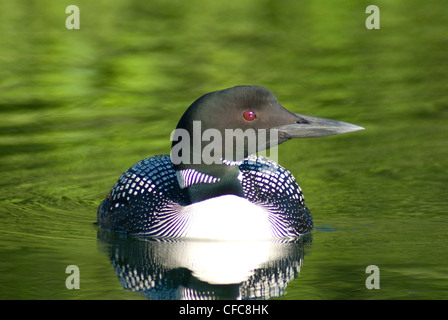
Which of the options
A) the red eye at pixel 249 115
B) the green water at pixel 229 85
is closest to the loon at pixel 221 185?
the red eye at pixel 249 115

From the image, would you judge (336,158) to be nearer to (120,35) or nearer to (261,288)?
(261,288)

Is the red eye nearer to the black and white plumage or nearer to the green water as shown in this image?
the black and white plumage

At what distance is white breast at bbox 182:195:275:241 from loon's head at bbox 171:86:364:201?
0.29ft

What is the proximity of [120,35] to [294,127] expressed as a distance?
750 centimetres

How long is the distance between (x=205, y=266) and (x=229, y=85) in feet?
16.9

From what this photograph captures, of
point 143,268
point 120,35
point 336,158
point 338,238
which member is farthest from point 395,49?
point 143,268

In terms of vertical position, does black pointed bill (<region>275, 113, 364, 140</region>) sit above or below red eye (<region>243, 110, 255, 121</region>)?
below

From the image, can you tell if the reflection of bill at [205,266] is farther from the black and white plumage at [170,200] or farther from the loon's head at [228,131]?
the loon's head at [228,131]

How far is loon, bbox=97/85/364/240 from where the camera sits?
20.1ft

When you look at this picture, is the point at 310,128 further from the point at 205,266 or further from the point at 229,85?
the point at 229,85

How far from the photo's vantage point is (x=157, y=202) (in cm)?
651

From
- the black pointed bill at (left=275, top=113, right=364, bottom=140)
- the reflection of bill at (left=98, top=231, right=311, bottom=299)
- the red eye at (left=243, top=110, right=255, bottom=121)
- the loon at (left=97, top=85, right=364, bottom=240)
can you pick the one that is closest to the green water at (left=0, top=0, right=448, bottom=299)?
the reflection of bill at (left=98, top=231, right=311, bottom=299)
